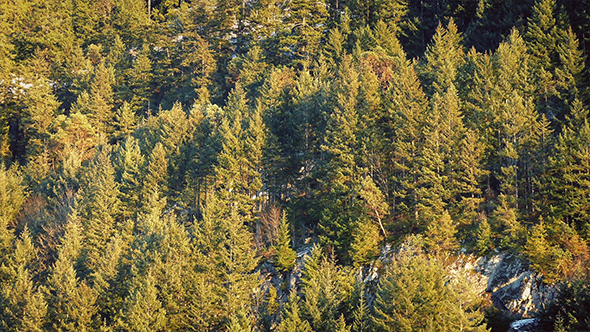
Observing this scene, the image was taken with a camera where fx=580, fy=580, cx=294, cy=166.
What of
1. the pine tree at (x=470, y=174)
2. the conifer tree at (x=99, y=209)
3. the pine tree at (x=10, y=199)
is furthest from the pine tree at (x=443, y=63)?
the pine tree at (x=10, y=199)

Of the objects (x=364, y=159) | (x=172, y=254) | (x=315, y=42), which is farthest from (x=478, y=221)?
(x=315, y=42)

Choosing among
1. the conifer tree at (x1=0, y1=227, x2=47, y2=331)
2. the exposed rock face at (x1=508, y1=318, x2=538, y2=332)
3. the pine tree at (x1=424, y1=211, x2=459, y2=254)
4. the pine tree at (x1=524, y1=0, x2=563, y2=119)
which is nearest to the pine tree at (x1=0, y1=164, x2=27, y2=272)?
the conifer tree at (x1=0, y1=227, x2=47, y2=331)

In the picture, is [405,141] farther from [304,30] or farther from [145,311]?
[304,30]

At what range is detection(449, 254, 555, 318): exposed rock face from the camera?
132 feet

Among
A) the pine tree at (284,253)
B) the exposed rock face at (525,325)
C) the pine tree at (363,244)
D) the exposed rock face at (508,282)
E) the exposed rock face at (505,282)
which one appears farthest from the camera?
the pine tree at (284,253)

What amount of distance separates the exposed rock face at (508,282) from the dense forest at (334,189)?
38.8 inches

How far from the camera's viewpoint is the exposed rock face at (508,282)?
132 ft

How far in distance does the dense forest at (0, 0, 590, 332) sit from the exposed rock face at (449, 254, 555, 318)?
3.24ft

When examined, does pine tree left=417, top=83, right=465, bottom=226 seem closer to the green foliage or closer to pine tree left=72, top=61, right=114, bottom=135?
the green foliage

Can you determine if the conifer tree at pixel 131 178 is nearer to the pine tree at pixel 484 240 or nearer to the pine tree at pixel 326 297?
the pine tree at pixel 326 297

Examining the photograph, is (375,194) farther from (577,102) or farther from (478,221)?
(577,102)

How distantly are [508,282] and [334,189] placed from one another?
16.2 metres

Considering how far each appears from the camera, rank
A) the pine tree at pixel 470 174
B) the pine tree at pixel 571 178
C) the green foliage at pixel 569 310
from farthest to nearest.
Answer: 1. the pine tree at pixel 470 174
2. the pine tree at pixel 571 178
3. the green foliage at pixel 569 310

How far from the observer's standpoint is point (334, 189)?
50750 millimetres
